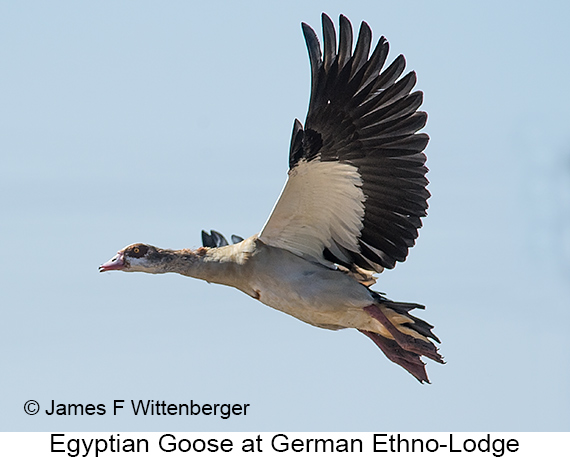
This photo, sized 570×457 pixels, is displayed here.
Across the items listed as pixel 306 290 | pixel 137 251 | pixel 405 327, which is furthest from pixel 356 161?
pixel 137 251

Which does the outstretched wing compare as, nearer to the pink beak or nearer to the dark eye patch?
the dark eye patch

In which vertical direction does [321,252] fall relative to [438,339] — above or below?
above

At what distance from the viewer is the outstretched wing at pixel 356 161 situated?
9.20m

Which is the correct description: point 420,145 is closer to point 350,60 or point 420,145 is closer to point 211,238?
point 350,60

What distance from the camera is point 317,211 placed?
9930 millimetres

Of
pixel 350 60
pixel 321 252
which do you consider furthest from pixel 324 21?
pixel 321 252

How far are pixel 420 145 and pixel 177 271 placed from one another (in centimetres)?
281

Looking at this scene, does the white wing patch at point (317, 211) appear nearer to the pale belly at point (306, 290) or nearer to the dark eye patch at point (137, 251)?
the pale belly at point (306, 290)

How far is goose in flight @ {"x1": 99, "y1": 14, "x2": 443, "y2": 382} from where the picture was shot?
923 centimetres

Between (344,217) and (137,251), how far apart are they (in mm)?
2153

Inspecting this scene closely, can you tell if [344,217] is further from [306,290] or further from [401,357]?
[401,357]

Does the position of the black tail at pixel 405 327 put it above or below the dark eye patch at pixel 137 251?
below

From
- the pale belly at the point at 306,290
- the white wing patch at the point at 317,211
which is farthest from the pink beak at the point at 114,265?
the white wing patch at the point at 317,211
